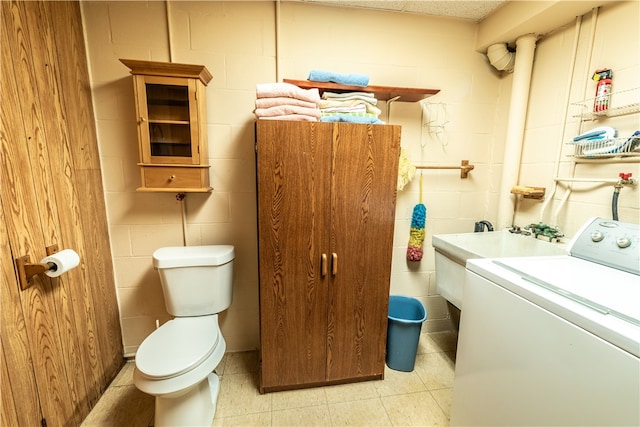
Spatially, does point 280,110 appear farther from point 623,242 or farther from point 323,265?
point 623,242

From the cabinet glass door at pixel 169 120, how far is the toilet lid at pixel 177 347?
37.6 inches

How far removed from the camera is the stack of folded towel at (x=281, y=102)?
1.39 metres

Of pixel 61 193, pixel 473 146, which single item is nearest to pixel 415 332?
pixel 473 146

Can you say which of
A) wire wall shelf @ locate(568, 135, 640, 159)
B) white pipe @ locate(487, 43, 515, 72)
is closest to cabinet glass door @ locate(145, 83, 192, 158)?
white pipe @ locate(487, 43, 515, 72)

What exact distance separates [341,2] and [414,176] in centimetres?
120

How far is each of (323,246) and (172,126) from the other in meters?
1.09

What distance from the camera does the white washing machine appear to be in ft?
2.27

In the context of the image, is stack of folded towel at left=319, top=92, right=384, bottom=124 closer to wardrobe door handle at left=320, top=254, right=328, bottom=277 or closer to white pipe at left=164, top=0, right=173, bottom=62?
wardrobe door handle at left=320, top=254, right=328, bottom=277

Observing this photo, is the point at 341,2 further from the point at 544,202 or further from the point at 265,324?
the point at 265,324

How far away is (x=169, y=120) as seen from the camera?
153cm

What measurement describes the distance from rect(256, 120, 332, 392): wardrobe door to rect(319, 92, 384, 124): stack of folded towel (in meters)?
0.17

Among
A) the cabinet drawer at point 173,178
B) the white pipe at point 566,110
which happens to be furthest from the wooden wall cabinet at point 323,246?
the white pipe at point 566,110

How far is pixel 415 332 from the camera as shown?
176 cm

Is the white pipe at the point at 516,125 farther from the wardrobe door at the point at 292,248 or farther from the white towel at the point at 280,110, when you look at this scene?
the white towel at the point at 280,110
